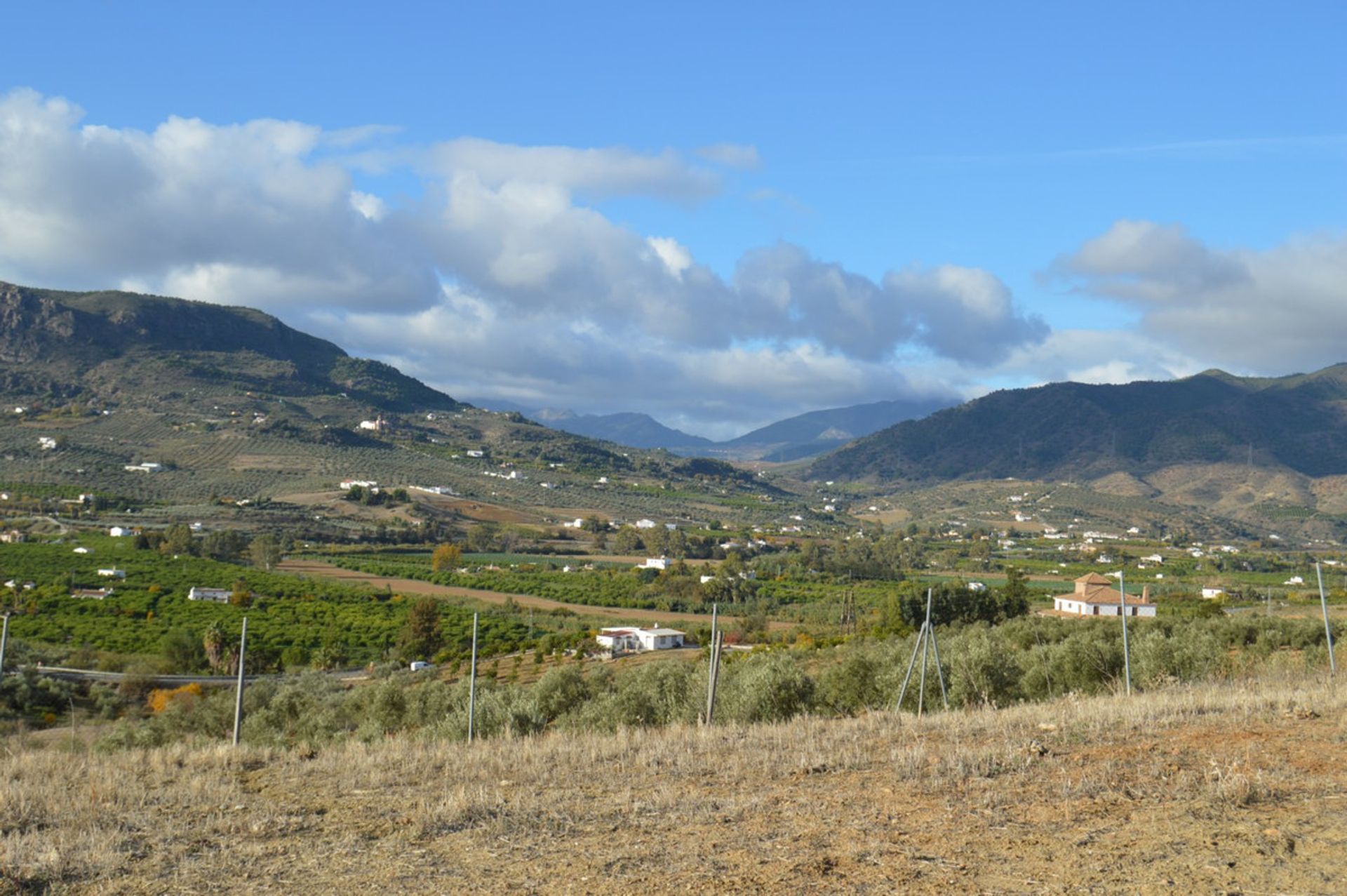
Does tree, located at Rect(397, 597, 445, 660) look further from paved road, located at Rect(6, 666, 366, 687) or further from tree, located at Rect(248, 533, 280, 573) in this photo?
tree, located at Rect(248, 533, 280, 573)

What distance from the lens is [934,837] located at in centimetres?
652

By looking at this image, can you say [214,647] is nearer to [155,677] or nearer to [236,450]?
[155,677]

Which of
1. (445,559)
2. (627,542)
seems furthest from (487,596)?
(627,542)

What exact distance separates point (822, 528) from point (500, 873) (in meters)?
145

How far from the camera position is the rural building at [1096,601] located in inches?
2023

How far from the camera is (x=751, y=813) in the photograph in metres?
7.45

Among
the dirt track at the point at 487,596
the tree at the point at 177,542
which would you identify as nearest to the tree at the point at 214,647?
the dirt track at the point at 487,596

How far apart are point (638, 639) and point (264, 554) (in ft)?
143

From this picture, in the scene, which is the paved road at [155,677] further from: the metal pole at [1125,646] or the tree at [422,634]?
the metal pole at [1125,646]

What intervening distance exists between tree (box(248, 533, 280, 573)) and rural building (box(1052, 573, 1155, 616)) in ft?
191

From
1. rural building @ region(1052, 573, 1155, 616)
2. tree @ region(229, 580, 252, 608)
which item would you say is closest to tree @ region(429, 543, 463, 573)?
→ tree @ region(229, 580, 252, 608)

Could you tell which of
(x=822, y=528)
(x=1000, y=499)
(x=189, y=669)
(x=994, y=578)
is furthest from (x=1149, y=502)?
(x=189, y=669)

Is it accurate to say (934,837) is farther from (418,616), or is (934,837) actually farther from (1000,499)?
(1000,499)

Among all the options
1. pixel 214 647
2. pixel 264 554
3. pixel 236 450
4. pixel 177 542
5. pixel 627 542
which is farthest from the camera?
pixel 236 450
